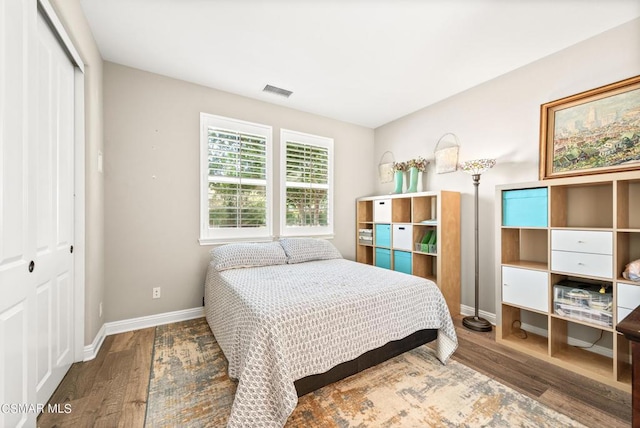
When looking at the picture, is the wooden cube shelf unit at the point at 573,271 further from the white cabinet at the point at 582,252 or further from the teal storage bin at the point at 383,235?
the teal storage bin at the point at 383,235

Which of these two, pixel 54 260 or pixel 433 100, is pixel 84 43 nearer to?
pixel 54 260

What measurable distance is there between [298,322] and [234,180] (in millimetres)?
2174

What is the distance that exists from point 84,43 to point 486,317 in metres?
4.40

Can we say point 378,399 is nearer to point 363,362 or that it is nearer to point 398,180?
point 363,362

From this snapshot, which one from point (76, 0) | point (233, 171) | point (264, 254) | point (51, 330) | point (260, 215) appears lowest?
point (51, 330)

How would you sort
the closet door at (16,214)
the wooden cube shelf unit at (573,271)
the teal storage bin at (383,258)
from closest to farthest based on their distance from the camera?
the closet door at (16,214) → the wooden cube shelf unit at (573,271) → the teal storage bin at (383,258)

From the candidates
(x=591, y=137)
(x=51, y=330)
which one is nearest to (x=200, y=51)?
(x=51, y=330)

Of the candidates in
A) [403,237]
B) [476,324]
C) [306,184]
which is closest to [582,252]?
[476,324]

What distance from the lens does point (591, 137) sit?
2.15 m

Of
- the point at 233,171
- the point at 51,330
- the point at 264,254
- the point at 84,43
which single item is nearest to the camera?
the point at 51,330

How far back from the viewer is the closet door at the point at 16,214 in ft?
3.40

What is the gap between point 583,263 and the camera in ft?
6.33

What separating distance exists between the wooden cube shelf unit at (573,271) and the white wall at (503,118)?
1.26ft

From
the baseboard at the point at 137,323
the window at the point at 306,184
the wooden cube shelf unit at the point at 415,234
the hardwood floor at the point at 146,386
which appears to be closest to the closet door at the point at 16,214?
the hardwood floor at the point at 146,386
